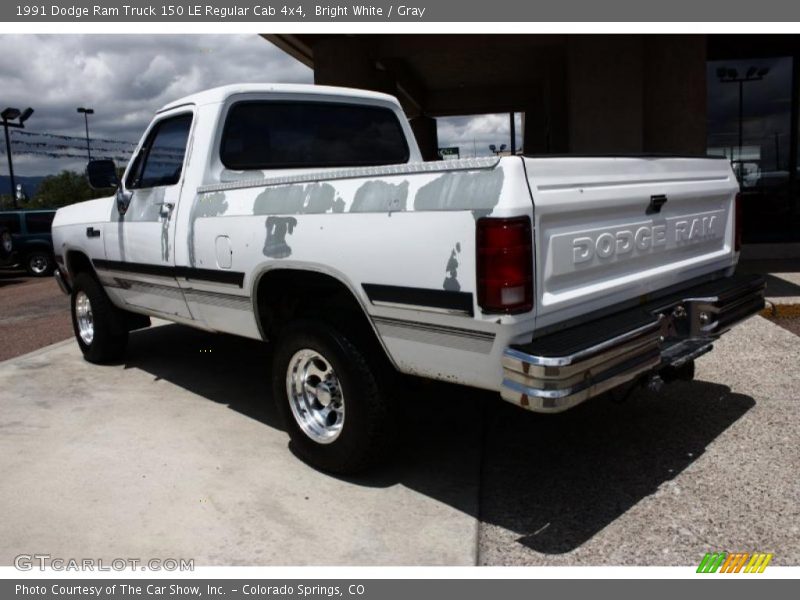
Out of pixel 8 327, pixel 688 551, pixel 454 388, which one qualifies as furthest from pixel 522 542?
pixel 8 327

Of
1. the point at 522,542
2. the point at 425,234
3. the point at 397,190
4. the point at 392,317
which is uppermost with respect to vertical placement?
the point at 397,190

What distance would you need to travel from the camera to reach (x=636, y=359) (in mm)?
3002

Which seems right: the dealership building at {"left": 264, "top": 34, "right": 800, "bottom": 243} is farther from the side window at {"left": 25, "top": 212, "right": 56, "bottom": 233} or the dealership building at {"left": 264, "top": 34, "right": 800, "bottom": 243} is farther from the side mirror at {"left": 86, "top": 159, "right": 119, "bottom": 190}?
the side window at {"left": 25, "top": 212, "right": 56, "bottom": 233}

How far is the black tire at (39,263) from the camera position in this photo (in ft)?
56.4

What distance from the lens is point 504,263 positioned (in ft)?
8.69

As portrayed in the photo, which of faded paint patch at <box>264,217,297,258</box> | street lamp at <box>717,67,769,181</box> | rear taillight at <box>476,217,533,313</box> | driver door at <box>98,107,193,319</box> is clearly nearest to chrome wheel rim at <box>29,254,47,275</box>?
driver door at <box>98,107,193,319</box>

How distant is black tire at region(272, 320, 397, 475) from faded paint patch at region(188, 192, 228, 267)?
813mm

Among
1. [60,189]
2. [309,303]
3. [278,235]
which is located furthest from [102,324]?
[60,189]

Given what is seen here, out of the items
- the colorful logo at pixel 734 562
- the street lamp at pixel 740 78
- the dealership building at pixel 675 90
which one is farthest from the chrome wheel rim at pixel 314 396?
the street lamp at pixel 740 78

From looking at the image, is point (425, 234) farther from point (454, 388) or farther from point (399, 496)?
point (454, 388)

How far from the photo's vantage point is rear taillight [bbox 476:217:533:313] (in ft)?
8.64

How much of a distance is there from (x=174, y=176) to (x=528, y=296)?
2.82 m

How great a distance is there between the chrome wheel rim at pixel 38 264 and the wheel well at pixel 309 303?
15439 mm

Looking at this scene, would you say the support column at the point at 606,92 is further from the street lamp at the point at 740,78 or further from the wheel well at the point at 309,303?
the wheel well at the point at 309,303
